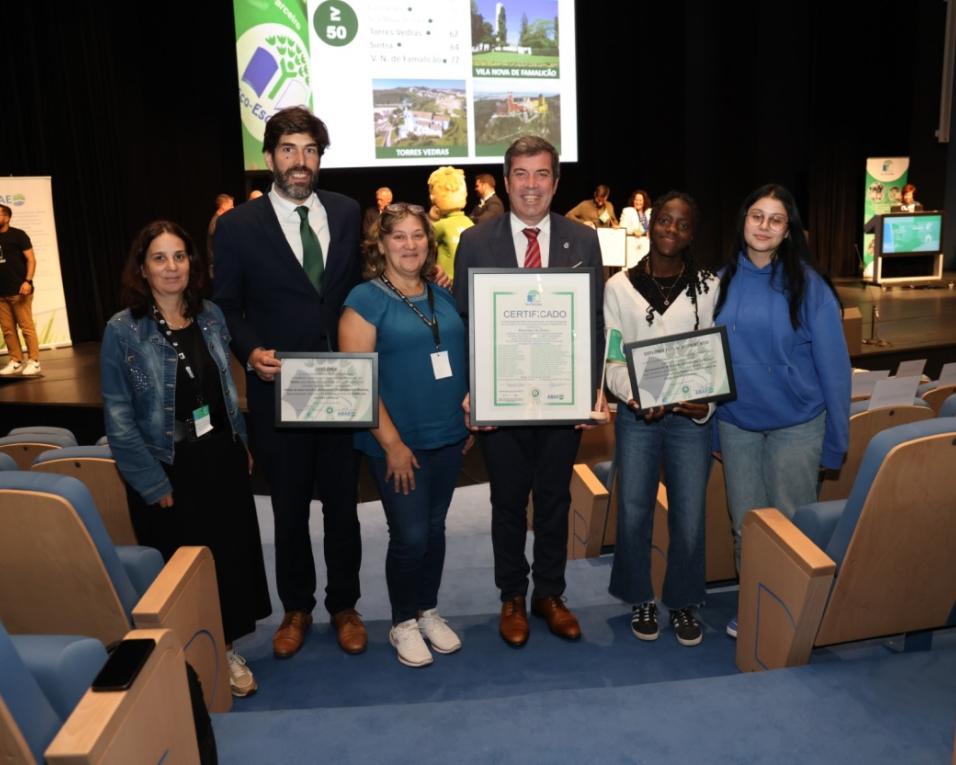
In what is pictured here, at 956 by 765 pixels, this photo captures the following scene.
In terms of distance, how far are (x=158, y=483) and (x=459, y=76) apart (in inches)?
323

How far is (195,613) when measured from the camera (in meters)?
2.26

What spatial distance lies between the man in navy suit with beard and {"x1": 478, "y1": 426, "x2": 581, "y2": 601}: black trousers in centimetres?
49

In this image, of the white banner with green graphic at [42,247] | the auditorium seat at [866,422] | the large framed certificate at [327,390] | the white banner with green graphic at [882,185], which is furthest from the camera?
the white banner with green graphic at [882,185]

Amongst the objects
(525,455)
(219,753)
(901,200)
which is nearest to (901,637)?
(525,455)

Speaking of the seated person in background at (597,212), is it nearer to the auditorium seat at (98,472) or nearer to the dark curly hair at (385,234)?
the dark curly hair at (385,234)

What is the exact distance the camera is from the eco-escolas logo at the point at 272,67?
9.17 metres

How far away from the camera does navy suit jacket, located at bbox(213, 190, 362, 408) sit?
272cm

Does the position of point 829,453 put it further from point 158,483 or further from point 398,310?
point 158,483

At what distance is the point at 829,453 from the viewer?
2.70 metres

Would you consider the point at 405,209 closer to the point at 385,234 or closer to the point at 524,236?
the point at 385,234

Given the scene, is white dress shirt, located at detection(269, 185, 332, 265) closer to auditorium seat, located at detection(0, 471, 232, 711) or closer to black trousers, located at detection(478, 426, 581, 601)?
black trousers, located at detection(478, 426, 581, 601)

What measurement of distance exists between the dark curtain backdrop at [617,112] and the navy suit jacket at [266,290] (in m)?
7.04

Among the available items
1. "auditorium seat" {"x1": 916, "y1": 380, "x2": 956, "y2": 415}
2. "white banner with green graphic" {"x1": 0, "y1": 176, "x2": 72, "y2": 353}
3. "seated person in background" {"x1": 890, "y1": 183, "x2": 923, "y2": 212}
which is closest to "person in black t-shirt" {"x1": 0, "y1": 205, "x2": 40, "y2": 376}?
"white banner with green graphic" {"x1": 0, "y1": 176, "x2": 72, "y2": 353}

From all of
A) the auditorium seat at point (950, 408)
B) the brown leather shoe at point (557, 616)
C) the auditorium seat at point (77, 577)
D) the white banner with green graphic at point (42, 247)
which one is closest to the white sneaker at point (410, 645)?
the brown leather shoe at point (557, 616)
